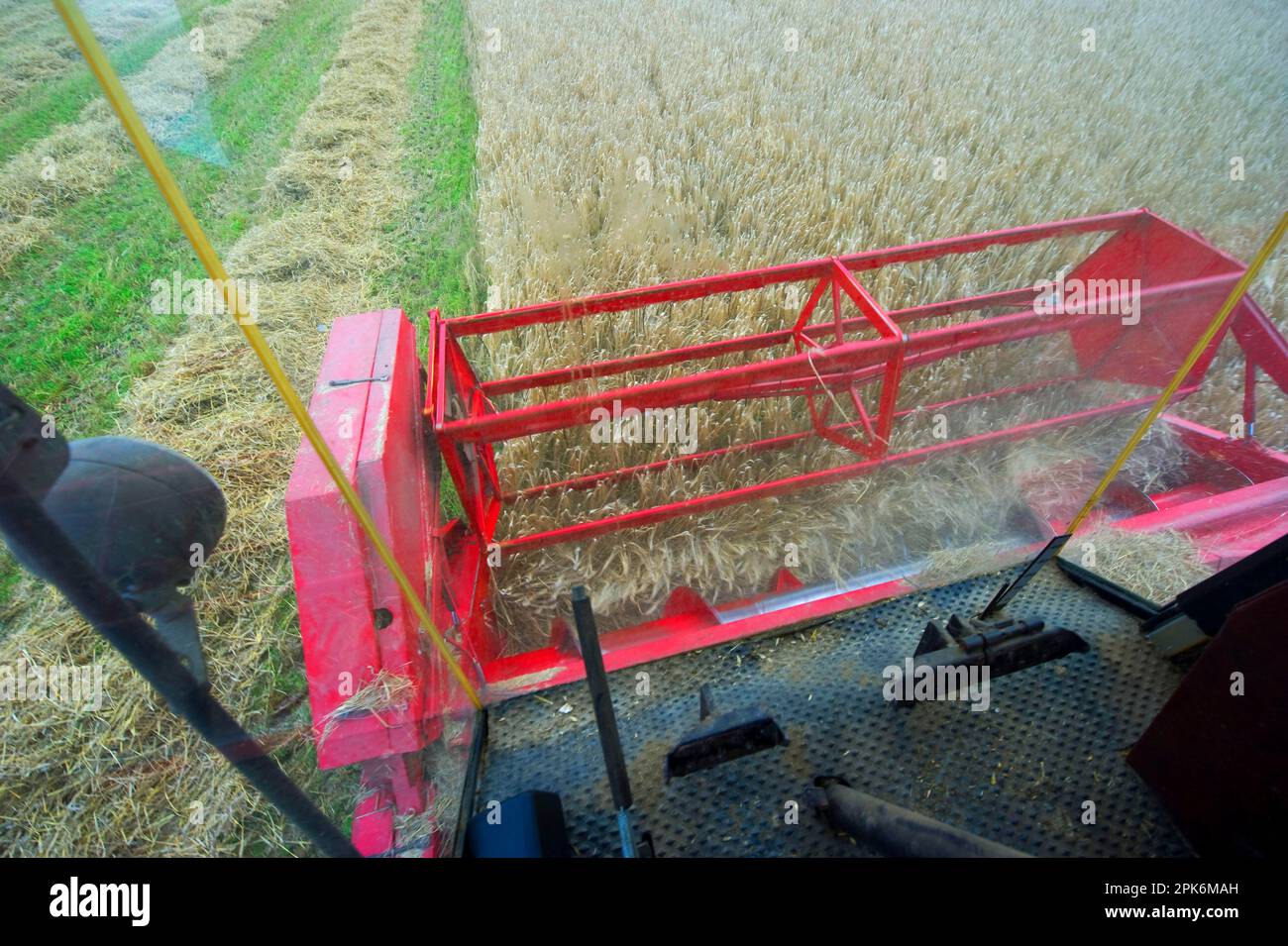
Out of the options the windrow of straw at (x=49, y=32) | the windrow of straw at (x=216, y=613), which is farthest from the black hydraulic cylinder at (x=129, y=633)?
the windrow of straw at (x=216, y=613)

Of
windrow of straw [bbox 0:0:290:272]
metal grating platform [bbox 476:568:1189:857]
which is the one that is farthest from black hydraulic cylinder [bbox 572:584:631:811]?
windrow of straw [bbox 0:0:290:272]

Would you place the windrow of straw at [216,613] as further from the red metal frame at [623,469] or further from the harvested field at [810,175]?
the harvested field at [810,175]

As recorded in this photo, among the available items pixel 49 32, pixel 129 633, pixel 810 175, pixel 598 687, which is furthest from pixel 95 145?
pixel 810 175

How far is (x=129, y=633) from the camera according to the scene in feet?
2.44

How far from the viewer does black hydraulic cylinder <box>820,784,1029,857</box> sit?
0.95 meters

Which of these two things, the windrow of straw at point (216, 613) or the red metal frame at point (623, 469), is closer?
the red metal frame at point (623, 469)

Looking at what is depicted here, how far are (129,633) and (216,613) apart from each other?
1548 millimetres

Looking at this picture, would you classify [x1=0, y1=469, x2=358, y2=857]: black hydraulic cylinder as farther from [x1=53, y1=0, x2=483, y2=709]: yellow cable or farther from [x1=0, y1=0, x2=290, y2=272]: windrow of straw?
[x1=0, y1=0, x2=290, y2=272]: windrow of straw

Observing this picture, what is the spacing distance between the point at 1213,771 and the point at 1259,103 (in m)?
5.52

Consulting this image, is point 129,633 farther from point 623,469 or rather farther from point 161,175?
point 623,469

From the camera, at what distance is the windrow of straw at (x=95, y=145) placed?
1425 millimetres

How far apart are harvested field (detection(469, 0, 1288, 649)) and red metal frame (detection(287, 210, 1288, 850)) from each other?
189mm

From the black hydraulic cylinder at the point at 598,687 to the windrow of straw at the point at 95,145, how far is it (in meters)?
1.24
